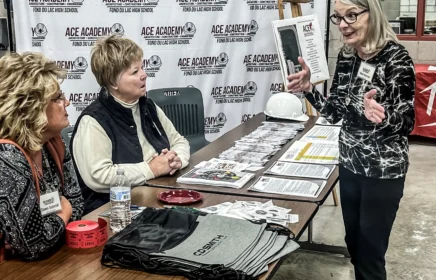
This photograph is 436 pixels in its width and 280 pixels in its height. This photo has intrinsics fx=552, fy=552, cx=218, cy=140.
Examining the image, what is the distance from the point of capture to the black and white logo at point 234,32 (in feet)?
15.2

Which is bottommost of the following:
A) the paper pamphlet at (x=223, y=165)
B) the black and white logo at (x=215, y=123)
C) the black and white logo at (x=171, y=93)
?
the black and white logo at (x=215, y=123)

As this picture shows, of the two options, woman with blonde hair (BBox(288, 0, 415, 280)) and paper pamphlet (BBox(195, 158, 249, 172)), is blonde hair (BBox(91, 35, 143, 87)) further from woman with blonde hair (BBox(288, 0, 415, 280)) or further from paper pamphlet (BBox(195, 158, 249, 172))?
woman with blonde hair (BBox(288, 0, 415, 280))

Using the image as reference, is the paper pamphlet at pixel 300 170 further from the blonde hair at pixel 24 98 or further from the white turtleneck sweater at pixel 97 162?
the blonde hair at pixel 24 98

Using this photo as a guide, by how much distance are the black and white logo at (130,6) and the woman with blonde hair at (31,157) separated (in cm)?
292

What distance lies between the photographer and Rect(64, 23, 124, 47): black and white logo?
179 inches

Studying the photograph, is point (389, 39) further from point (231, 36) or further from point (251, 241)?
point (231, 36)

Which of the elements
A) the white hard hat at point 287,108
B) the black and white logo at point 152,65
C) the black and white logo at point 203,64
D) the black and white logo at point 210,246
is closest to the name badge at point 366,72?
the black and white logo at point 210,246

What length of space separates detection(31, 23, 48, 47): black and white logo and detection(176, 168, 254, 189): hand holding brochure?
2664 mm

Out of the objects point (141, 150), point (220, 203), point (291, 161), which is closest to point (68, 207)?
point (220, 203)

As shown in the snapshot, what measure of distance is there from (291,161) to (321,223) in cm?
139

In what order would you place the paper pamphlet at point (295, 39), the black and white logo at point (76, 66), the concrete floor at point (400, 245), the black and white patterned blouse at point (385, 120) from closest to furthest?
the black and white patterned blouse at point (385, 120), the concrete floor at point (400, 245), the paper pamphlet at point (295, 39), the black and white logo at point (76, 66)

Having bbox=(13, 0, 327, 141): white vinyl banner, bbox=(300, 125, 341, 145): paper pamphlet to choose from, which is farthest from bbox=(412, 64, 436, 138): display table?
bbox=(300, 125, 341, 145): paper pamphlet

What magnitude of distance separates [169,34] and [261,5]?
81 centimetres

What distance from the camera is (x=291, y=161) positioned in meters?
2.57
